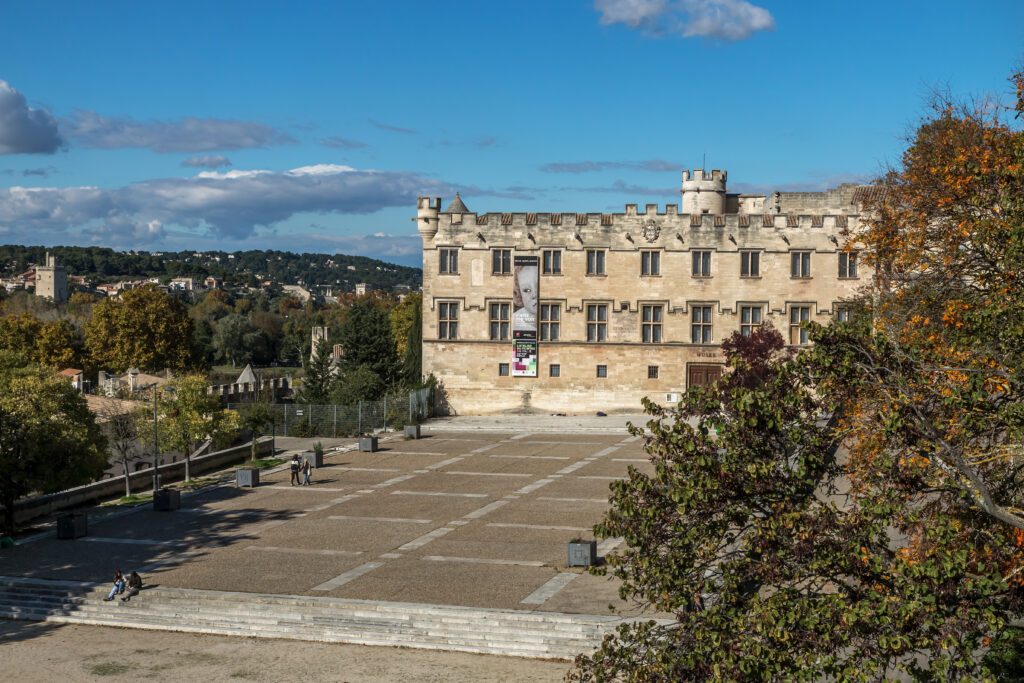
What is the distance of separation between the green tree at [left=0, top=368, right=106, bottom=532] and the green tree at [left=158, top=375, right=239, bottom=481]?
266 inches

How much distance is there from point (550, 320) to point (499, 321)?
8.44 ft

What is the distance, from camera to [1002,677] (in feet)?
48.5

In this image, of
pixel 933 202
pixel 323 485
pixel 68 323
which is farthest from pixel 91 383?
pixel 933 202

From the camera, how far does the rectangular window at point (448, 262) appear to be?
5497 centimetres

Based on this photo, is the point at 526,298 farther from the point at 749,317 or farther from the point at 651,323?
the point at 749,317

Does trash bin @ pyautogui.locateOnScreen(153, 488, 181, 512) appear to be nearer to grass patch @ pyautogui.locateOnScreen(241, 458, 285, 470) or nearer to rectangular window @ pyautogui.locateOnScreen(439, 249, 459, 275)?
grass patch @ pyautogui.locateOnScreen(241, 458, 285, 470)

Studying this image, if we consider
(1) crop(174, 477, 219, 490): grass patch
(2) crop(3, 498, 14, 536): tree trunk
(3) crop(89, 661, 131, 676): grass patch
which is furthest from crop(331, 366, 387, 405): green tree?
(3) crop(89, 661, 131, 676): grass patch

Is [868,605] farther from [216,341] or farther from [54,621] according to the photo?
[216,341]

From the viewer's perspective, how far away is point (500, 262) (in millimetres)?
54781

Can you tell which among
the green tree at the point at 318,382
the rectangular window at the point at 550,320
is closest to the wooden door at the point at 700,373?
the rectangular window at the point at 550,320

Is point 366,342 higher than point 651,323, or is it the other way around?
point 651,323

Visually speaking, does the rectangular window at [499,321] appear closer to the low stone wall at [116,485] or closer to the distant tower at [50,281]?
the low stone wall at [116,485]

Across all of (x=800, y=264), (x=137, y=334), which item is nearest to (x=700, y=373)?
(x=800, y=264)

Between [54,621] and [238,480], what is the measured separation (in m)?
13.6
